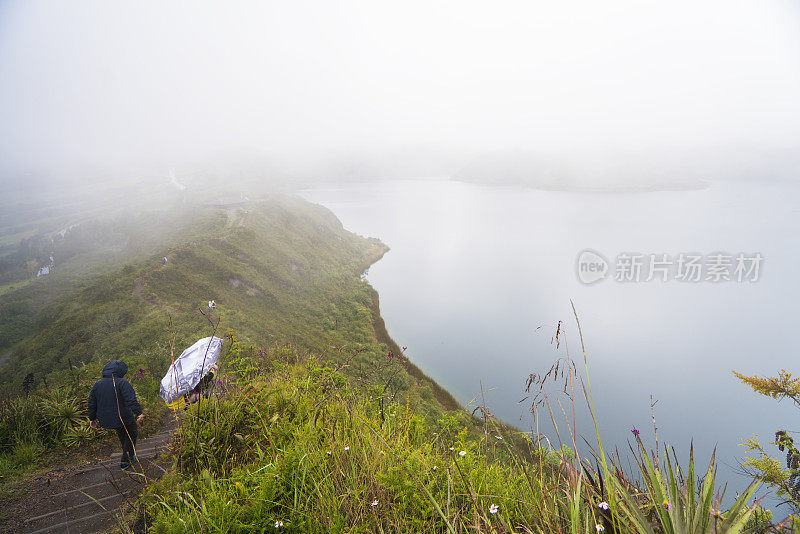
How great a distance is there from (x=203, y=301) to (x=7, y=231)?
158m

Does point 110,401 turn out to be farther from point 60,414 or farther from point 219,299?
point 219,299

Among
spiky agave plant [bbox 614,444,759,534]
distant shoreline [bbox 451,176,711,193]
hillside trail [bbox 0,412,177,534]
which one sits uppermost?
distant shoreline [bbox 451,176,711,193]

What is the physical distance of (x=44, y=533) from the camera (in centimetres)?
390

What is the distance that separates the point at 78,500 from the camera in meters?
4.31

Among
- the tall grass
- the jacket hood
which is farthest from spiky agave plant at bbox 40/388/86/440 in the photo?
the tall grass

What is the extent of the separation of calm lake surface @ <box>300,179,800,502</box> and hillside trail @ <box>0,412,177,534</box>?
15.8 ft

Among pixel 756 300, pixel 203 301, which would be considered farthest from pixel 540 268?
pixel 203 301

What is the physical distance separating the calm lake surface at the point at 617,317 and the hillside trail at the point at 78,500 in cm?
480

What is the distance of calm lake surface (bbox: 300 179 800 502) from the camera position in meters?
25.5

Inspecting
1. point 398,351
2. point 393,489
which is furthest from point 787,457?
point 398,351

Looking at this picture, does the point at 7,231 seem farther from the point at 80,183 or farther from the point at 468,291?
the point at 468,291

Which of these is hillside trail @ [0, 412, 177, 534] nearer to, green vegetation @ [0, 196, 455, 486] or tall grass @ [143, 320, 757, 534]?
green vegetation @ [0, 196, 455, 486]

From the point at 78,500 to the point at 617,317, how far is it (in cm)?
4618

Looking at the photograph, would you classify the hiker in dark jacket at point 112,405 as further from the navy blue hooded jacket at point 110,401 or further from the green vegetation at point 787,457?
the green vegetation at point 787,457
